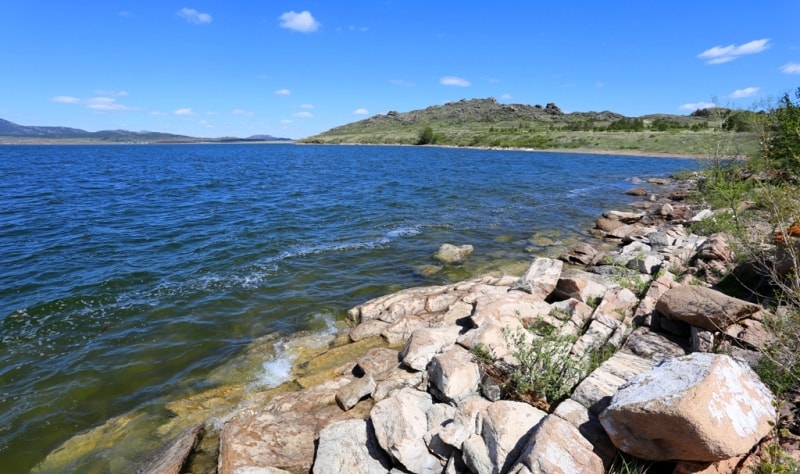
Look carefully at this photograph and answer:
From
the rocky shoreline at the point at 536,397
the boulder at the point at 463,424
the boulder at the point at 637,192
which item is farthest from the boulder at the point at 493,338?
the boulder at the point at 637,192

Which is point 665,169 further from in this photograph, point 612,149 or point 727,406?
point 727,406

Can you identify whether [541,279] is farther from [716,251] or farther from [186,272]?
[186,272]

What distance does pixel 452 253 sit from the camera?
1658cm

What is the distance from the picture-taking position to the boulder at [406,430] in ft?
16.6

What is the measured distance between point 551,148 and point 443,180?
61.5 meters

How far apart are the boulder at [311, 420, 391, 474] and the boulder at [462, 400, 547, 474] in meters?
1.34

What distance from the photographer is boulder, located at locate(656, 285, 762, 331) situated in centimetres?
600

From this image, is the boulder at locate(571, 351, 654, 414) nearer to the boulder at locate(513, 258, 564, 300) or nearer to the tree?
the boulder at locate(513, 258, 564, 300)

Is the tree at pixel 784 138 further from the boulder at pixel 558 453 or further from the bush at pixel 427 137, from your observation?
the bush at pixel 427 137

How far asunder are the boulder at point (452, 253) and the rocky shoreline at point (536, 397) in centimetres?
565

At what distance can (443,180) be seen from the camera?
135 feet

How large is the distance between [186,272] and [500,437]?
13875 millimetres

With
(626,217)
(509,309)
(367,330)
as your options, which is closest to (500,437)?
(509,309)

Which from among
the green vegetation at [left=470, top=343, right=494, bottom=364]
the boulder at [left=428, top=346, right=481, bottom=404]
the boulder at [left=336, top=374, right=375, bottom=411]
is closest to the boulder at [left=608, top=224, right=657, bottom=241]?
the green vegetation at [left=470, top=343, right=494, bottom=364]
